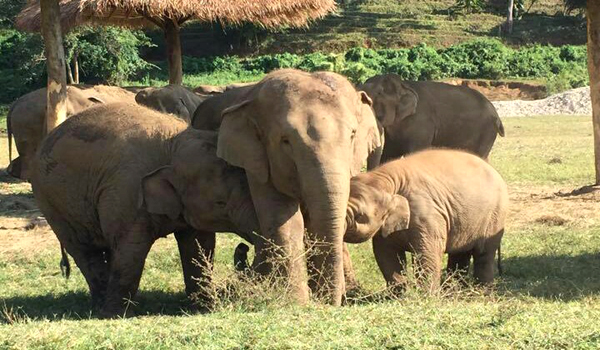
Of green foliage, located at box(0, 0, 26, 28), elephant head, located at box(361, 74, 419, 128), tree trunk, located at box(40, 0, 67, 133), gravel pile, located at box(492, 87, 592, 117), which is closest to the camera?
elephant head, located at box(361, 74, 419, 128)

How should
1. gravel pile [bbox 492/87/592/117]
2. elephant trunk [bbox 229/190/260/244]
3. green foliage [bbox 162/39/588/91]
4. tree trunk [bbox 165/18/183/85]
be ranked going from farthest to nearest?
1. green foliage [bbox 162/39/588/91]
2. gravel pile [bbox 492/87/592/117]
3. tree trunk [bbox 165/18/183/85]
4. elephant trunk [bbox 229/190/260/244]

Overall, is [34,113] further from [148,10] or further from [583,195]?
[583,195]

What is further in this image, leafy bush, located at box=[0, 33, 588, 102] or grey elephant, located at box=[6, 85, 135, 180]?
leafy bush, located at box=[0, 33, 588, 102]

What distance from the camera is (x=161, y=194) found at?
7355 mm

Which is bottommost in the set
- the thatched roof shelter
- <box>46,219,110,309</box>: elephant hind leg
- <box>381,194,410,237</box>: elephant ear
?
<box>46,219,110,309</box>: elephant hind leg

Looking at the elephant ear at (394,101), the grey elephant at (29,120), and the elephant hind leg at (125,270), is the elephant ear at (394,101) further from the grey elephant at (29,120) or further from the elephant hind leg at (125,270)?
the elephant hind leg at (125,270)

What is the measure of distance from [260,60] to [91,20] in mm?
33987

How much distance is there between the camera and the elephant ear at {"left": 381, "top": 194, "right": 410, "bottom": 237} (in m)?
7.38

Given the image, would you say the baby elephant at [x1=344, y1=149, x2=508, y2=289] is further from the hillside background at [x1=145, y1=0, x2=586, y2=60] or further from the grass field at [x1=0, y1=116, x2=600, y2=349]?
the hillside background at [x1=145, y1=0, x2=586, y2=60]

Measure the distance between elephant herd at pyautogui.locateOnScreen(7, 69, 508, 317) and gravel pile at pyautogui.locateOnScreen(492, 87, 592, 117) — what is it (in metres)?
26.9

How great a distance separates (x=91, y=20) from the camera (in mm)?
16062

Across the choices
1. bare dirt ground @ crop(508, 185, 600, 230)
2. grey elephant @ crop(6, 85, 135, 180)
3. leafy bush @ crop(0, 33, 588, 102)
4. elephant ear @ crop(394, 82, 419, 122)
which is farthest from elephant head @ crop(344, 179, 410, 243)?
leafy bush @ crop(0, 33, 588, 102)

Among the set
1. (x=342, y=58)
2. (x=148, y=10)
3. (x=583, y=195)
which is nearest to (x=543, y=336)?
(x=583, y=195)

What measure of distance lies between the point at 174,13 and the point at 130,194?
7.92 m
